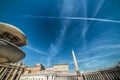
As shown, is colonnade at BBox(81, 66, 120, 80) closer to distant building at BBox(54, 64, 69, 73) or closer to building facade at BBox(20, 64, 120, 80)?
building facade at BBox(20, 64, 120, 80)

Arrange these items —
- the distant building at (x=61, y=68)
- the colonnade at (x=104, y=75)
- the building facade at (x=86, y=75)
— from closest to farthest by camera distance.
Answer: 1. the colonnade at (x=104, y=75)
2. the building facade at (x=86, y=75)
3. the distant building at (x=61, y=68)

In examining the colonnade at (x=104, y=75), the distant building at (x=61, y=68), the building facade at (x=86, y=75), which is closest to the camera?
the colonnade at (x=104, y=75)

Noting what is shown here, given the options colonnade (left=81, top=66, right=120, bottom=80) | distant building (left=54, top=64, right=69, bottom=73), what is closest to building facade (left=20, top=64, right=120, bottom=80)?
colonnade (left=81, top=66, right=120, bottom=80)

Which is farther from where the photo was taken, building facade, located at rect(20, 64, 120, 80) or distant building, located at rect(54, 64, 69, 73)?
distant building, located at rect(54, 64, 69, 73)

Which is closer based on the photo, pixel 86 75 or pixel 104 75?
pixel 104 75

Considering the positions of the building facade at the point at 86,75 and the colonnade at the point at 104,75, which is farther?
the building facade at the point at 86,75

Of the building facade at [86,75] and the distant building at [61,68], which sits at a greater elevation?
the distant building at [61,68]

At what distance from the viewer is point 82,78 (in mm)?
23172

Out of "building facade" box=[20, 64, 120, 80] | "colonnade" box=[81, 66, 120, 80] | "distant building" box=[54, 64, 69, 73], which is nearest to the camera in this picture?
"colonnade" box=[81, 66, 120, 80]

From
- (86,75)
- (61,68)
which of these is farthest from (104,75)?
(61,68)

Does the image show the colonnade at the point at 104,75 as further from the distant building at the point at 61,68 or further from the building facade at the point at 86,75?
the distant building at the point at 61,68

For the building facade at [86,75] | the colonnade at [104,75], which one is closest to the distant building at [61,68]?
the building facade at [86,75]

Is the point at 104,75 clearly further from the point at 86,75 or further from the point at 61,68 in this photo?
the point at 61,68

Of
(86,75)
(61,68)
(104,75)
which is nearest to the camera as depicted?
(104,75)
